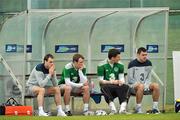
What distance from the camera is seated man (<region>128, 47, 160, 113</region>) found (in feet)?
48.7

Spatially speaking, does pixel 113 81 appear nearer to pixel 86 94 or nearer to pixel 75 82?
pixel 86 94

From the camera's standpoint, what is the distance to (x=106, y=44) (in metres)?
16.8

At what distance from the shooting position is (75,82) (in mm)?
14742

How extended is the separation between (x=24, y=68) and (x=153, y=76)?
2933 mm

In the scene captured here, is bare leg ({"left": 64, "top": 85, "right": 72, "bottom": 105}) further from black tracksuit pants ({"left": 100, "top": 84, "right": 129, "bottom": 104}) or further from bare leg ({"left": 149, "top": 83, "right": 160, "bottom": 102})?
bare leg ({"left": 149, "top": 83, "right": 160, "bottom": 102})

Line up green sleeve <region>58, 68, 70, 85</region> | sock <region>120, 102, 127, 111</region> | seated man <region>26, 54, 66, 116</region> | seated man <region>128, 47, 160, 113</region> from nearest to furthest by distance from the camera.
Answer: seated man <region>26, 54, 66, 116</region> → sock <region>120, 102, 127, 111</region> → green sleeve <region>58, 68, 70, 85</region> → seated man <region>128, 47, 160, 113</region>

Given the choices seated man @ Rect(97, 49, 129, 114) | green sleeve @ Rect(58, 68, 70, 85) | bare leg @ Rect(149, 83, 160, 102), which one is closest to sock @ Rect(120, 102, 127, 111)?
seated man @ Rect(97, 49, 129, 114)

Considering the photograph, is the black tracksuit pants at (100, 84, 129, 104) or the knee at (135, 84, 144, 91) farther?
the knee at (135, 84, 144, 91)

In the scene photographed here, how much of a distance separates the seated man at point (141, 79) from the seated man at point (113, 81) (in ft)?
1.06

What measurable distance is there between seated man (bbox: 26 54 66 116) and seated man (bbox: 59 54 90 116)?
24 centimetres

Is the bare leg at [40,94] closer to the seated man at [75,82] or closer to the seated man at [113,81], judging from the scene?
the seated man at [75,82]

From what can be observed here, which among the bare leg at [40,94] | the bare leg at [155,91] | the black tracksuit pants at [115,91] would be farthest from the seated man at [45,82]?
the bare leg at [155,91]

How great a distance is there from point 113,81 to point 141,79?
0.79 m

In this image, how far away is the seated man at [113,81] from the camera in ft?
47.6
